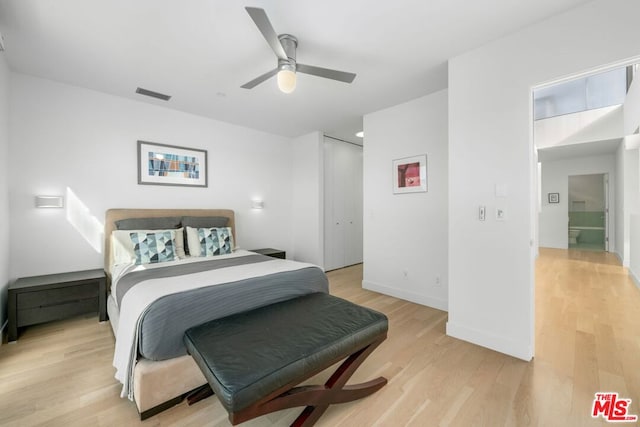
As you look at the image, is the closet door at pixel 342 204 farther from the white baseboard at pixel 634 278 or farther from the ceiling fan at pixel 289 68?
the white baseboard at pixel 634 278

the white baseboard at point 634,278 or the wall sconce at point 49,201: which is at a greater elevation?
the wall sconce at point 49,201

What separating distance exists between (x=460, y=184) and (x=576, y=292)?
292cm

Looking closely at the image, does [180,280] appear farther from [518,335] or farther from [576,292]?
[576,292]

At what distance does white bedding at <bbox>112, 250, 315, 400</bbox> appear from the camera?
166 cm

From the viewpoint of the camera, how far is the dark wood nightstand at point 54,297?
2.44 m

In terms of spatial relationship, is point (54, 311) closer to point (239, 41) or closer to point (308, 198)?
point (239, 41)

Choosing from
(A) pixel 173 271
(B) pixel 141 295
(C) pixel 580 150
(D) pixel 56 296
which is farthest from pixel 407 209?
(C) pixel 580 150

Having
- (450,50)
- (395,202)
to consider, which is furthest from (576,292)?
(450,50)

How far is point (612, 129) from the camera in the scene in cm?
521

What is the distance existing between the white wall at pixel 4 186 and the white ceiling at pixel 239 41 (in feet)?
0.78

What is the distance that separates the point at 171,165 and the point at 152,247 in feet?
4.51

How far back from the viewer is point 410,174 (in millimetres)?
3535

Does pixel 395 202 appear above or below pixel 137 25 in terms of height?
below

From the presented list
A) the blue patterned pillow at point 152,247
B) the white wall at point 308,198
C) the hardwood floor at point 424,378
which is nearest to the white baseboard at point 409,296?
the hardwood floor at point 424,378
